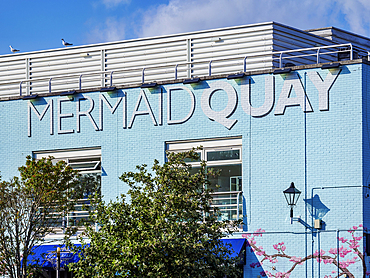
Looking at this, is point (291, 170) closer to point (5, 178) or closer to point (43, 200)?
point (43, 200)

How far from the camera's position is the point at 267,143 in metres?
17.7

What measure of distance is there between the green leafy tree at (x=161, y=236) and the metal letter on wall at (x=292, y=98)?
415 cm

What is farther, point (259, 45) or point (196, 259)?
point (259, 45)

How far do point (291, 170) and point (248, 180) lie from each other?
1230 millimetres

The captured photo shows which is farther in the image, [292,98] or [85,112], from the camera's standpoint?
[85,112]

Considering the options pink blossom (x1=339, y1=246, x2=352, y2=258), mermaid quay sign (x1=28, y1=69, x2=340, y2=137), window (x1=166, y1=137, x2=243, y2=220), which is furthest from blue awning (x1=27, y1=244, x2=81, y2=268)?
pink blossom (x1=339, y1=246, x2=352, y2=258)

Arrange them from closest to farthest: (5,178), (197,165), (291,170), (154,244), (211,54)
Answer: (154,244), (291,170), (197,165), (5,178), (211,54)

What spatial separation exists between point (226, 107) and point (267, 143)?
156cm

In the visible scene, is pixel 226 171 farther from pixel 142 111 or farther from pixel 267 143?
pixel 142 111

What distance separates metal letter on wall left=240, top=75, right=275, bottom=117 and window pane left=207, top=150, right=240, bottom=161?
Answer: 1.18 metres

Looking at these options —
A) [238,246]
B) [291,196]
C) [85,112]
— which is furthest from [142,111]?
[291,196]

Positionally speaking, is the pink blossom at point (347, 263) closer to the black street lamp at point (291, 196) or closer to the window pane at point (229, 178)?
the black street lamp at point (291, 196)

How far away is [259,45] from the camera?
21750mm

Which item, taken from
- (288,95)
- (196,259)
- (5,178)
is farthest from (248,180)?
(5,178)
